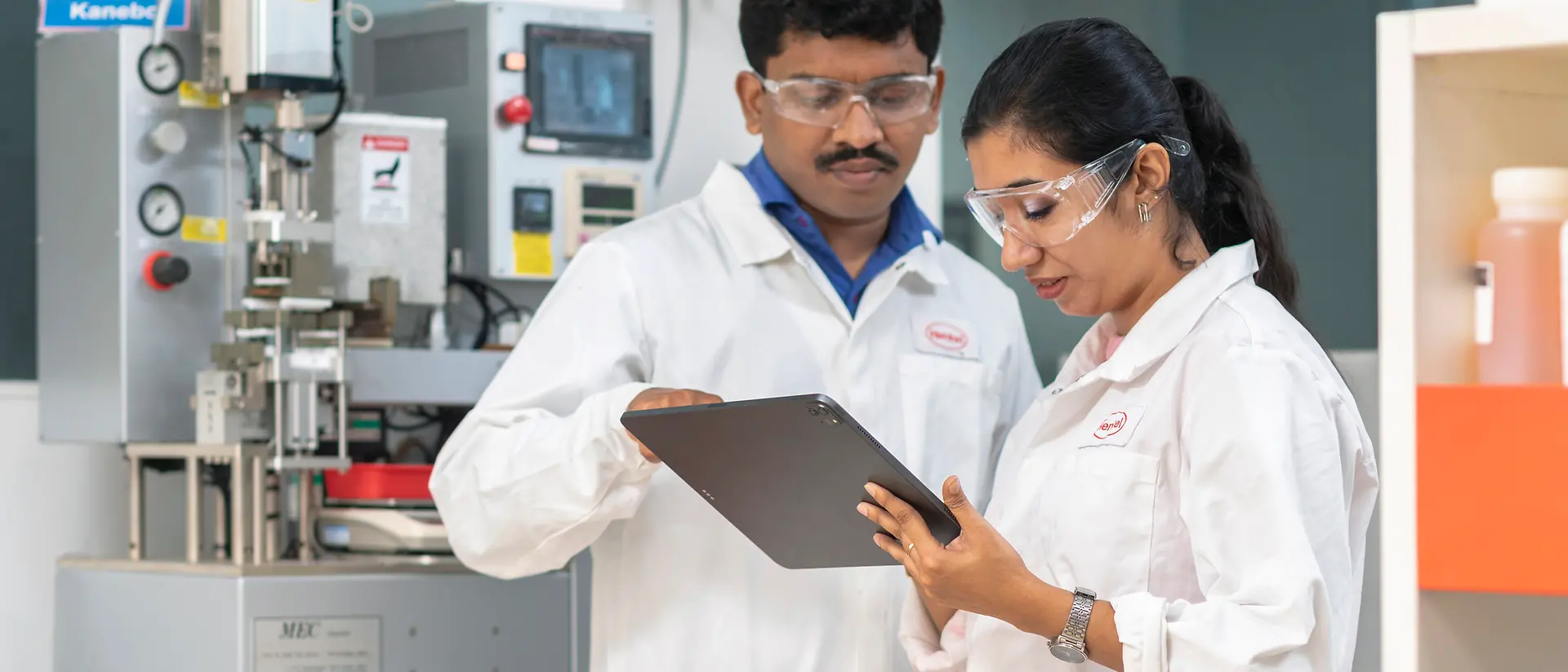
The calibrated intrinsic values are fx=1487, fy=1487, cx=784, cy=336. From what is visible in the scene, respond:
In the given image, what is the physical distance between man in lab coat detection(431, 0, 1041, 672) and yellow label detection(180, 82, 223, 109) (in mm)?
818

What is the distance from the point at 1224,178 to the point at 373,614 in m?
1.41

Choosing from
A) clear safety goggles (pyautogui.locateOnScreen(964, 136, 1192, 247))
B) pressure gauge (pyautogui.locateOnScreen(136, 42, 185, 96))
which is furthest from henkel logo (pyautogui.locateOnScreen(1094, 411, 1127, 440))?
pressure gauge (pyautogui.locateOnScreen(136, 42, 185, 96))

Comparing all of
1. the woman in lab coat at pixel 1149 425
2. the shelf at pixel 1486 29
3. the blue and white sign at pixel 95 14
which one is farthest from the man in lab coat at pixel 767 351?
the blue and white sign at pixel 95 14

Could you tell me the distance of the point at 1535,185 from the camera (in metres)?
1.66

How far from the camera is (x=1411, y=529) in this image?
5.41ft

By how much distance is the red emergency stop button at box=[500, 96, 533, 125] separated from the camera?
2.39 m

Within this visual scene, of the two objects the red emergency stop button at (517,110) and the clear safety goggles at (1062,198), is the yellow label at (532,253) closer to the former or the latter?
the red emergency stop button at (517,110)

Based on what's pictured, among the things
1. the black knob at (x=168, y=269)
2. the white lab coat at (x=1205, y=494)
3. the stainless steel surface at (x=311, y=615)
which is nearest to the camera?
the white lab coat at (x=1205, y=494)

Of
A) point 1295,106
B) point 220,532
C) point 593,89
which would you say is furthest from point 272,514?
point 1295,106

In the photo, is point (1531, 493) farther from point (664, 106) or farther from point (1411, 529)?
point (664, 106)

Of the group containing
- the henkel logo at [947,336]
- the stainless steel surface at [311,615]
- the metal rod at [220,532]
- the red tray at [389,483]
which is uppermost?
the henkel logo at [947,336]

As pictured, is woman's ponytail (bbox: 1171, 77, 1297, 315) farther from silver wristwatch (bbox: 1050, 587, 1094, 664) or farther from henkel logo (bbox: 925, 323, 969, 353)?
henkel logo (bbox: 925, 323, 969, 353)

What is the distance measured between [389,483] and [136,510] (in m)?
0.40

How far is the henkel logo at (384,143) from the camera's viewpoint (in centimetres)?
230
